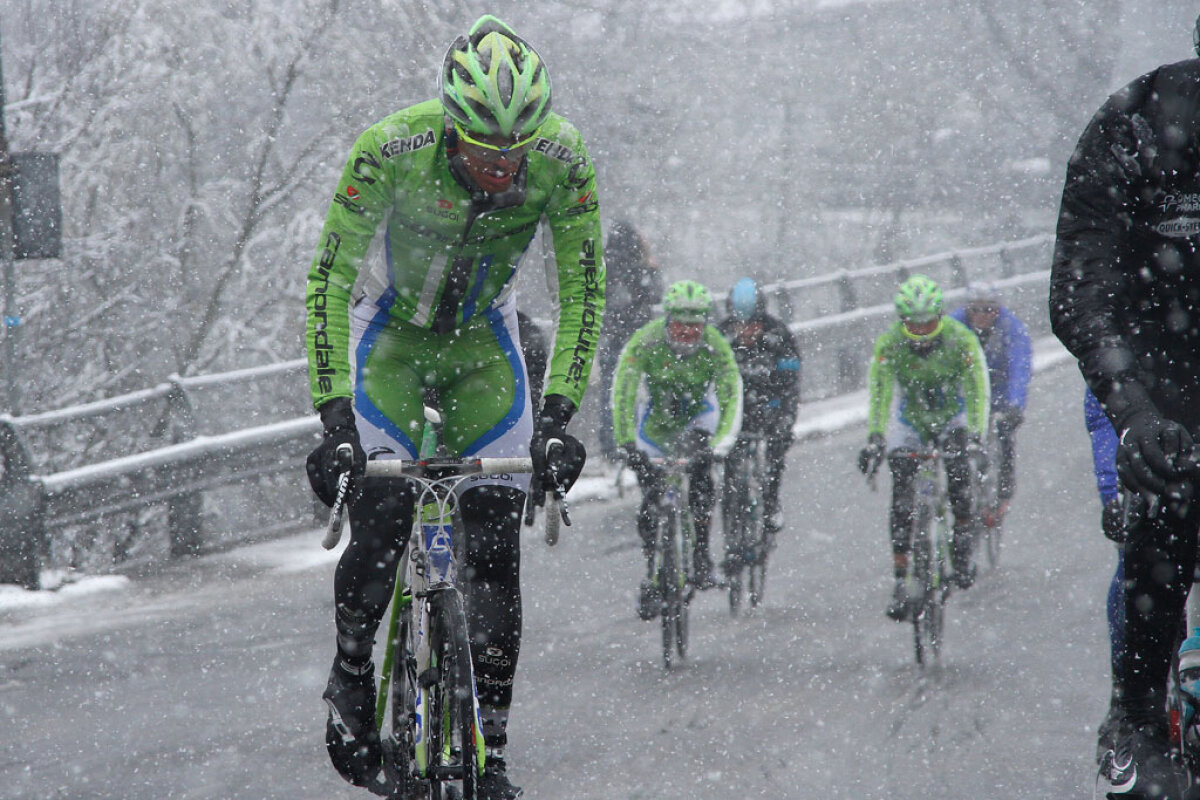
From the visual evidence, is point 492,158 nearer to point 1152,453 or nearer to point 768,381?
point 1152,453

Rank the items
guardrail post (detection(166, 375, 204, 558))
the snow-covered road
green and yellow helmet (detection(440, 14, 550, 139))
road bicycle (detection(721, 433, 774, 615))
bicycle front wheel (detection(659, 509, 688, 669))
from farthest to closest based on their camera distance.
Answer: guardrail post (detection(166, 375, 204, 558))
road bicycle (detection(721, 433, 774, 615))
bicycle front wheel (detection(659, 509, 688, 669))
the snow-covered road
green and yellow helmet (detection(440, 14, 550, 139))

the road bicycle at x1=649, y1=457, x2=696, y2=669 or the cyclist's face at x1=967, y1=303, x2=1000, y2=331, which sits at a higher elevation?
the cyclist's face at x1=967, y1=303, x2=1000, y2=331

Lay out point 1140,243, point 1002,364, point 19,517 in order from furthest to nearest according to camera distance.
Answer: point 1002,364
point 19,517
point 1140,243

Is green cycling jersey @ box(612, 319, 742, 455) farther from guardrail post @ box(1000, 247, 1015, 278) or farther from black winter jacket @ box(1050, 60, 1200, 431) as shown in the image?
guardrail post @ box(1000, 247, 1015, 278)

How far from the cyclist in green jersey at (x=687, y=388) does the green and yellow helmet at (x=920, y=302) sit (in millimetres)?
1188

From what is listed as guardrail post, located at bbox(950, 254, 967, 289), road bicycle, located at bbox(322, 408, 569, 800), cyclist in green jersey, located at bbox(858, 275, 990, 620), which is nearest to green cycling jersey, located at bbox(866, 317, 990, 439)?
cyclist in green jersey, located at bbox(858, 275, 990, 620)

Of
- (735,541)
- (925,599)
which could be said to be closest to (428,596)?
(925,599)

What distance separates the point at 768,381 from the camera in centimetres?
1054

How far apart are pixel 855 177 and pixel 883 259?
74.5 inches

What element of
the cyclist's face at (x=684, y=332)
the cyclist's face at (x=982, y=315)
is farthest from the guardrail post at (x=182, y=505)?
the cyclist's face at (x=982, y=315)

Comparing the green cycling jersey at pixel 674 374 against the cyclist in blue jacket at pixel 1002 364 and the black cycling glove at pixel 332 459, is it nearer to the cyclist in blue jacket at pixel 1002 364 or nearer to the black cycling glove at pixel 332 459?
the cyclist in blue jacket at pixel 1002 364

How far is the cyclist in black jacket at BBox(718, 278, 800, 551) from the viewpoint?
10.5 metres

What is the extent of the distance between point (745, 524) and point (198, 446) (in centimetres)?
442

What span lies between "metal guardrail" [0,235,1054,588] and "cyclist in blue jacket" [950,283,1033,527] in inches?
205
